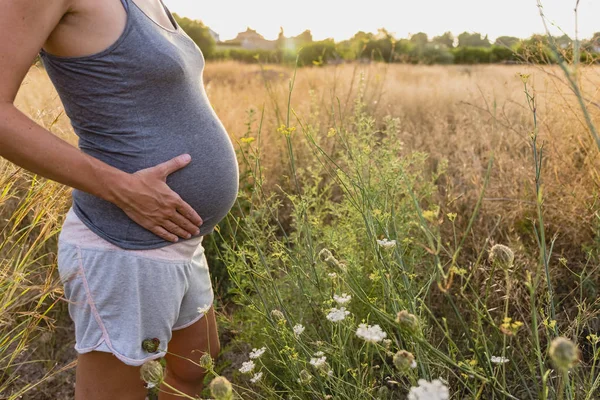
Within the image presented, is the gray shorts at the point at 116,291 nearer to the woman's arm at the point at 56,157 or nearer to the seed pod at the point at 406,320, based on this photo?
the woman's arm at the point at 56,157

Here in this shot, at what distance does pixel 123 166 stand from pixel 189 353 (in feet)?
2.23

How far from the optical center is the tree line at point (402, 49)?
2.89m

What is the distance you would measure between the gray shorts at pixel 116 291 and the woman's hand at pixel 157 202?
0.07m

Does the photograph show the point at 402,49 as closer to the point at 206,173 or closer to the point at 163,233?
the point at 206,173

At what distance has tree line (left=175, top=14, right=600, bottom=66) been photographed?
289 centimetres

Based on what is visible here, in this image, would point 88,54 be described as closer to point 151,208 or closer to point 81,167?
point 81,167

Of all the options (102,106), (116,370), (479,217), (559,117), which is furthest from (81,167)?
(559,117)

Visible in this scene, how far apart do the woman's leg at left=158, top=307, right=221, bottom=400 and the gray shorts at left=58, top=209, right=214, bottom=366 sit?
278 mm

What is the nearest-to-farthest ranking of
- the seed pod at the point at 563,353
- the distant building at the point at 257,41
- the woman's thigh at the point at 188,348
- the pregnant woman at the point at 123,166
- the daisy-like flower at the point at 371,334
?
1. the seed pod at the point at 563,353
2. the daisy-like flower at the point at 371,334
3. the pregnant woman at the point at 123,166
4. the woman's thigh at the point at 188,348
5. the distant building at the point at 257,41

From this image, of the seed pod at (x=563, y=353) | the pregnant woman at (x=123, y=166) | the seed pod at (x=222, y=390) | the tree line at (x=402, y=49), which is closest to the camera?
the seed pod at (x=563, y=353)

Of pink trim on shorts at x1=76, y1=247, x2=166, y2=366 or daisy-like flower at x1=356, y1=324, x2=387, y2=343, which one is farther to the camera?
pink trim on shorts at x1=76, y1=247, x2=166, y2=366

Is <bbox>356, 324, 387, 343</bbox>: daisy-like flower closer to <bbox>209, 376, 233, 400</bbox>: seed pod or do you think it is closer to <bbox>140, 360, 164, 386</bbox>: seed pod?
<bbox>209, 376, 233, 400</bbox>: seed pod

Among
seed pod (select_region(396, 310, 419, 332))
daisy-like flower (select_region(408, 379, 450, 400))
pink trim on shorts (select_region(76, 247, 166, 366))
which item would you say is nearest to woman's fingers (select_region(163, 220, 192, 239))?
pink trim on shorts (select_region(76, 247, 166, 366))

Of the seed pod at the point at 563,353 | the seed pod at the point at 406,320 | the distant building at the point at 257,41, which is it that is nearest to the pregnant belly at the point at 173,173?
the seed pod at the point at 406,320
